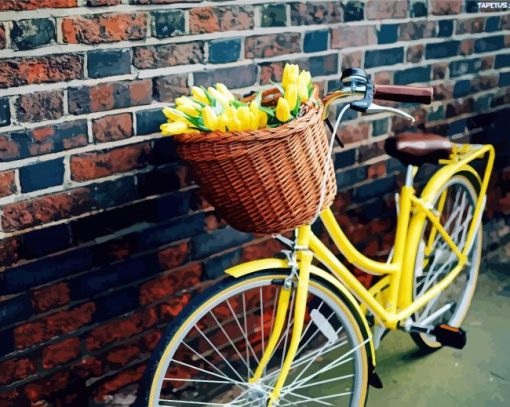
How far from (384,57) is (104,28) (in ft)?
4.34

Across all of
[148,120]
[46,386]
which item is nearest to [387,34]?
[148,120]

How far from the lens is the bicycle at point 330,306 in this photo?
1762 millimetres

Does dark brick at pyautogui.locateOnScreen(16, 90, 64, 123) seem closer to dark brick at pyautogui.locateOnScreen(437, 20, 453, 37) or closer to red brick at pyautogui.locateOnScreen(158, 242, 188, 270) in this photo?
red brick at pyautogui.locateOnScreen(158, 242, 188, 270)

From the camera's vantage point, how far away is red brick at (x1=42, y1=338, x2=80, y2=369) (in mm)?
1988

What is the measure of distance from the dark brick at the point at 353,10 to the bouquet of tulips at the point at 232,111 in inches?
37.9

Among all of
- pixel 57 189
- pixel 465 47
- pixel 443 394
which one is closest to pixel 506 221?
pixel 465 47

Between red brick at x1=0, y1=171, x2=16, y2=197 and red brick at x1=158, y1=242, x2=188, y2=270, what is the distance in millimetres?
584

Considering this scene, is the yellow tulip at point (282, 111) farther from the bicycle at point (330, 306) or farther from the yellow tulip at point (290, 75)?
the bicycle at point (330, 306)

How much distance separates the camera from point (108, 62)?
184 cm

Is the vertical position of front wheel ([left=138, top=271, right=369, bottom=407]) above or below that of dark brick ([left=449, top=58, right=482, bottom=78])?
below

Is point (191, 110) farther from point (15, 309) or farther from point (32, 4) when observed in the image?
point (15, 309)

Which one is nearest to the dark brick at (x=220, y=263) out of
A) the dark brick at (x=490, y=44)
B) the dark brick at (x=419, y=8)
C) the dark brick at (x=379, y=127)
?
the dark brick at (x=379, y=127)

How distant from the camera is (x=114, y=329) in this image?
2.13 meters

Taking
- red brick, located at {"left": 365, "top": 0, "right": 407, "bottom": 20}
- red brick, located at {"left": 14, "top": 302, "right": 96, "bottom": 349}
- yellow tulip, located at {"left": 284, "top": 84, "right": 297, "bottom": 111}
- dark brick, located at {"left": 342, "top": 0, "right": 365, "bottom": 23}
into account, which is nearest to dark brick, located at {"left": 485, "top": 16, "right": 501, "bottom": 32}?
red brick, located at {"left": 365, "top": 0, "right": 407, "bottom": 20}
